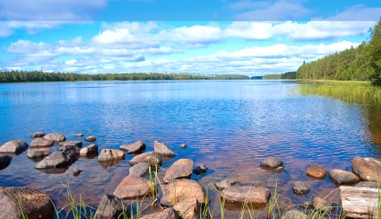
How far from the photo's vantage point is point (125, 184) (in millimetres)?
10938

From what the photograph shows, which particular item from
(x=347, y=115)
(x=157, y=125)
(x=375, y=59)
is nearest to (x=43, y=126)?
(x=157, y=125)

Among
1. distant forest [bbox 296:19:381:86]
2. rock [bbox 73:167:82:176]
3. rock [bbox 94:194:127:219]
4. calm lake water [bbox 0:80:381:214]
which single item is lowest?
calm lake water [bbox 0:80:381:214]

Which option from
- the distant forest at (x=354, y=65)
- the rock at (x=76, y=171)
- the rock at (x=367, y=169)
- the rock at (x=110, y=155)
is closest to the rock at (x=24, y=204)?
the rock at (x=76, y=171)

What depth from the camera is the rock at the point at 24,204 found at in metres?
7.73

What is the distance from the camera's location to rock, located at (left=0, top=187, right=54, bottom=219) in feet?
25.4

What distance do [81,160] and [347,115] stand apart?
24918 millimetres

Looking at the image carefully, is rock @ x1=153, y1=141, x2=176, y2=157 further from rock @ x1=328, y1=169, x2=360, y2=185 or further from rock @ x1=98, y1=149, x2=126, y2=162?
rock @ x1=328, y1=169, x2=360, y2=185

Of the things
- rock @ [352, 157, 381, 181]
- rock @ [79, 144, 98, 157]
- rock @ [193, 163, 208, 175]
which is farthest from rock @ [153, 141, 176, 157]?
rock @ [352, 157, 381, 181]

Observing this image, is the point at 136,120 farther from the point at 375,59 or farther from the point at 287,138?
the point at 375,59

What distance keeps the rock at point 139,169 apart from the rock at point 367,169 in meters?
8.63

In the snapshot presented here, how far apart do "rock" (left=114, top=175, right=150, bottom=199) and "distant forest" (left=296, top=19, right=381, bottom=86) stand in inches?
1821

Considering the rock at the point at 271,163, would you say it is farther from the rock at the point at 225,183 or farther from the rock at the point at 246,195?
the rock at the point at 246,195

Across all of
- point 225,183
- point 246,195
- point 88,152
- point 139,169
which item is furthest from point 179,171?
point 88,152

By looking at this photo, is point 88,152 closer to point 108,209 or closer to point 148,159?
point 148,159
